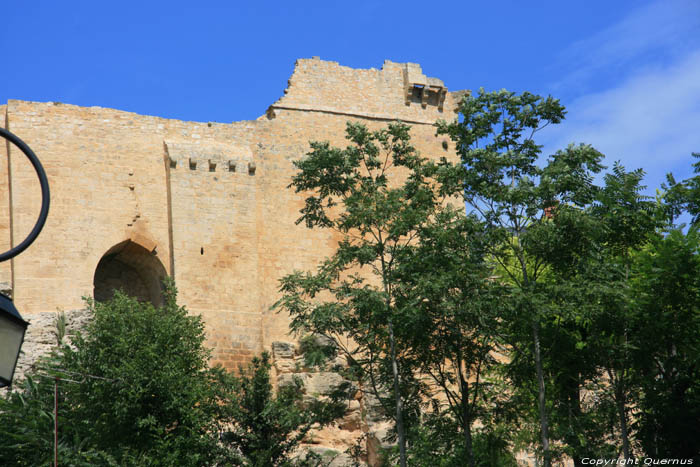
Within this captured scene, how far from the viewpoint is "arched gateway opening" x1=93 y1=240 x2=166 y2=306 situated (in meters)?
22.1

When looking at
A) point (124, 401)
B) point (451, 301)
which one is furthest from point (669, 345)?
point (124, 401)

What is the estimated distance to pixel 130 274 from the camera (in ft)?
74.8

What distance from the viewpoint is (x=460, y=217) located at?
1722cm

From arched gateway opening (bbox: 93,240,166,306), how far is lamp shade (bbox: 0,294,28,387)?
1847cm

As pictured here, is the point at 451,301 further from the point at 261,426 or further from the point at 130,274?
the point at 130,274

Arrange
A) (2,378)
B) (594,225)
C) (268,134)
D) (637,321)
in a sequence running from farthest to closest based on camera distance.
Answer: (268,134) → (637,321) → (594,225) → (2,378)

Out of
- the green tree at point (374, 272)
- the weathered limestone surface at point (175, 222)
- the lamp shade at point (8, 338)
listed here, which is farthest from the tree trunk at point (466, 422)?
the lamp shade at point (8, 338)

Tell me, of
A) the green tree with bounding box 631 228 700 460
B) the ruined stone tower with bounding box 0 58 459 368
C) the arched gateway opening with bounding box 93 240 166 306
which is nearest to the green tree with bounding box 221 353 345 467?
the ruined stone tower with bounding box 0 58 459 368

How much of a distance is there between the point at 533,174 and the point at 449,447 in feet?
16.4

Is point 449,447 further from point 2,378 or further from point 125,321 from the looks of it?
point 2,378

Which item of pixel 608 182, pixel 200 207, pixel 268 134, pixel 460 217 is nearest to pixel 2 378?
pixel 460 217

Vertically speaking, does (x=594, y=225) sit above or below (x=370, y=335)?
above

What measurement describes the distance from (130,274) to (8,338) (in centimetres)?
1962

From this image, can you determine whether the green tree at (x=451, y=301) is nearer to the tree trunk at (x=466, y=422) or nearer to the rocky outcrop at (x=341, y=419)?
the tree trunk at (x=466, y=422)
